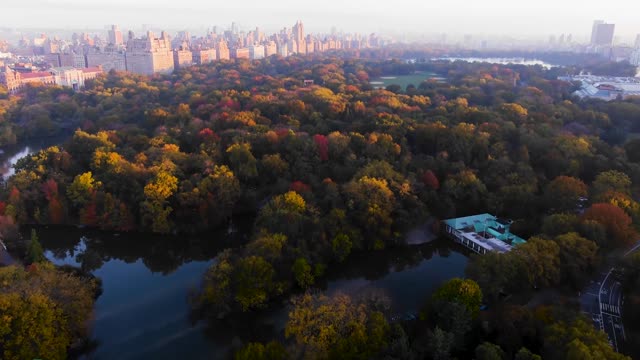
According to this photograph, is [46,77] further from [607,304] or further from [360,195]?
[607,304]

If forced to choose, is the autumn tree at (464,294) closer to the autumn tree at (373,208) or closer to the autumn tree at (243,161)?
the autumn tree at (373,208)

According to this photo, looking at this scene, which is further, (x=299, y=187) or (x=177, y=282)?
(x=299, y=187)

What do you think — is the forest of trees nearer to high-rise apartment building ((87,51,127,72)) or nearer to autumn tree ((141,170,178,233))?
autumn tree ((141,170,178,233))

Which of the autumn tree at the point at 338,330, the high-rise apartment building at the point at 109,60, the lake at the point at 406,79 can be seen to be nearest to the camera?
the autumn tree at the point at 338,330

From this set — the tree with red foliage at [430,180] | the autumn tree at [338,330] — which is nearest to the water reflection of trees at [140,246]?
the autumn tree at [338,330]

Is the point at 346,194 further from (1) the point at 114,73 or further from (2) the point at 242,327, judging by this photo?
(1) the point at 114,73

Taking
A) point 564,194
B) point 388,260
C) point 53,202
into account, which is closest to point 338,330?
point 388,260

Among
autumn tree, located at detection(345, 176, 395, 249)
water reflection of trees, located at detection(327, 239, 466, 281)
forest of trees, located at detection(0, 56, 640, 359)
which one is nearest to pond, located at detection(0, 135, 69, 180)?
forest of trees, located at detection(0, 56, 640, 359)
